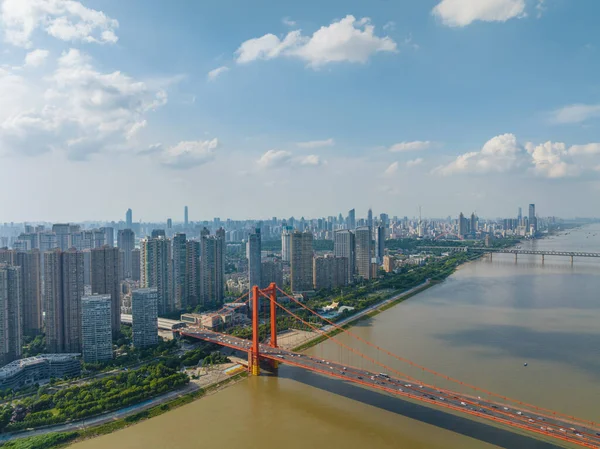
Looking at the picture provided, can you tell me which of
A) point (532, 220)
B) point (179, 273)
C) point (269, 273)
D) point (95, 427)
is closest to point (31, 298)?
point (179, 273)

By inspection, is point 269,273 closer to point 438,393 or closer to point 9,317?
point 9,317

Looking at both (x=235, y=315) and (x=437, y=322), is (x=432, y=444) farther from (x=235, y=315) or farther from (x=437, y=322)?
(x=235, y=315)

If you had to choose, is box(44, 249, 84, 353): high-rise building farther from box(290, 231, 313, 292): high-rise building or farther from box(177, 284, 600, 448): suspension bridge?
box(290, 231, 313, 292): high-rise building

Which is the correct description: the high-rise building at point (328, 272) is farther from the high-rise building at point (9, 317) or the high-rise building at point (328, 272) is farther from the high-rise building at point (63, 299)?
the high-rise building at point (9, 317)

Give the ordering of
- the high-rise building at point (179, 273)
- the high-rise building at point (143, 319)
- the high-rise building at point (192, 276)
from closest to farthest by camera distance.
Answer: the high-rise building at point (143, 319) < the high-rise building at point (179, 273) < the high-rise building at point (192, 276)

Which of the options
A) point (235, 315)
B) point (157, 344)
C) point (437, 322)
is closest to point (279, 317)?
point (235, 315)

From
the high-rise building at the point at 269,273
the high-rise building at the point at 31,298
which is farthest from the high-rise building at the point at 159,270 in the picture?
the high-rise building at the point at 269,273

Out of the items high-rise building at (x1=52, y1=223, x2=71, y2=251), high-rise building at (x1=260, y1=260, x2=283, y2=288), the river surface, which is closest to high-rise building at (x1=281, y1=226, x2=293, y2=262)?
high-rise building at (x1=260, y1=260, x2=283, y2=288)
